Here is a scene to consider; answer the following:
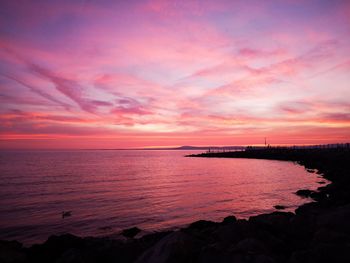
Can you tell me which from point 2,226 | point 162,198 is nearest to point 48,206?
point 2,226

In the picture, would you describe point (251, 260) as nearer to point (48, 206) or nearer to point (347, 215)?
point (347, 215)

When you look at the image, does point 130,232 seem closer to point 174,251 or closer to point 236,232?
point 236,232

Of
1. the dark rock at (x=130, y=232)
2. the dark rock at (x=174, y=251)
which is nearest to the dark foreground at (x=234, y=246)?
the dark rock at (x=174, y=251)

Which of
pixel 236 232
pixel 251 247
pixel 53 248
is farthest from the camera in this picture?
pixel 53 248

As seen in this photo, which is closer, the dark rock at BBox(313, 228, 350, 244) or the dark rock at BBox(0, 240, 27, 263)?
the dark rock at BBox(313, 228, 350, 244)

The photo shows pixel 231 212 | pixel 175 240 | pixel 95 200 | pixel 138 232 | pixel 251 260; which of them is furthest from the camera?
pixel 95 200

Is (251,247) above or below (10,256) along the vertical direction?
above

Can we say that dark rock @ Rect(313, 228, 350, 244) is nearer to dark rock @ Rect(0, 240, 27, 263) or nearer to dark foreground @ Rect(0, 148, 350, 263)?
dark foreground @ Rect(0, 148, 350, 263)

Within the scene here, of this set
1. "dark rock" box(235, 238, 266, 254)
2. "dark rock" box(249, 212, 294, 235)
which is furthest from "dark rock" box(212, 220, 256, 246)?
"dark rock" box(235, 238, 266, 254)

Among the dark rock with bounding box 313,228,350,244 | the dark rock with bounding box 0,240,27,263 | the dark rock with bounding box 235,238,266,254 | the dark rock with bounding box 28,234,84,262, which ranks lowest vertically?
the dark rock with bounding box 28,234,84,262

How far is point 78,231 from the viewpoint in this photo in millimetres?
15289

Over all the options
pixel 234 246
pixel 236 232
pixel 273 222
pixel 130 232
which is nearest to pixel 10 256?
pixel 130 232

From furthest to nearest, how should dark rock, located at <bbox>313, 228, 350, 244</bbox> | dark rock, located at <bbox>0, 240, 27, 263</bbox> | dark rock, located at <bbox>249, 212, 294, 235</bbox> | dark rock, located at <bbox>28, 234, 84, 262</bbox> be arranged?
dark rock, located at <bbox>249, 212, 294, 235</bbox> → dark rock, located at <bbox>28, 234, 84, 262</bbox> → dark rock, located at <bbox>0, 240, 27, 263</bbox> → dark rock, located at <bbox>313, 228, 350, 244</bbox>

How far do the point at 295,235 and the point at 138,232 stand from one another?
315 inches
